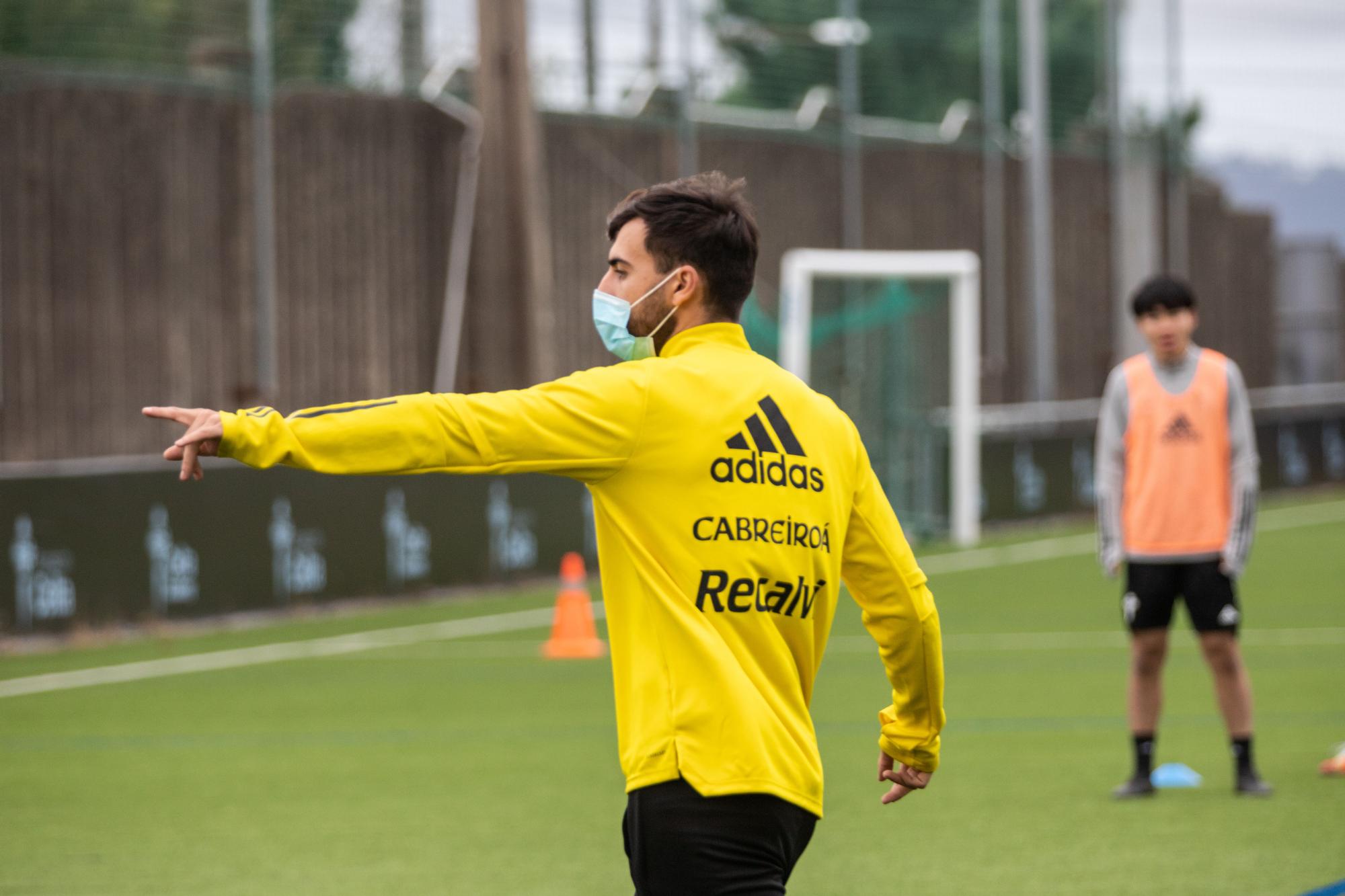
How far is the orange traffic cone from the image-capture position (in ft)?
43.3

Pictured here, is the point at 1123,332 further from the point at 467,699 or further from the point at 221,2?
the point at 467,699

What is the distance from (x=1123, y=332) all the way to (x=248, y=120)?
14.7 metres

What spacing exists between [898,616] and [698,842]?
2.22ft

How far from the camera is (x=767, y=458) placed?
3746 millimetres

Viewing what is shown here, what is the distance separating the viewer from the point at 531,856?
7.55m

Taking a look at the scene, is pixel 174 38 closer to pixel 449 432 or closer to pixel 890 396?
pixel 890 396

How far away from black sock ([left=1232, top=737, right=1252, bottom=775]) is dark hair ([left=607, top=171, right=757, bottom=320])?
5270 mm

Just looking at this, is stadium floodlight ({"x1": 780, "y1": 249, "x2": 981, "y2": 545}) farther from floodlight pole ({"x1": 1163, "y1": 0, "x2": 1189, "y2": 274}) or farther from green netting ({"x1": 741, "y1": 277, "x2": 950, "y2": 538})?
floodlight pole ({"x1": 1163, "y1": 0, "x2": 1189, "y2": 274})

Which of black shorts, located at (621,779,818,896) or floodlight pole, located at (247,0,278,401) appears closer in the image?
black shorts, located at (621,779,818,896)

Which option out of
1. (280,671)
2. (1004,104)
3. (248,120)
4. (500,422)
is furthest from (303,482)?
(1004,104)

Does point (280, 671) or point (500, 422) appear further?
point (280, 671)

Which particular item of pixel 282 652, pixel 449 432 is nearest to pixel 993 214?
pixel 282 652

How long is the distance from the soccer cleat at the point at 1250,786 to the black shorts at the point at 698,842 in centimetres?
522

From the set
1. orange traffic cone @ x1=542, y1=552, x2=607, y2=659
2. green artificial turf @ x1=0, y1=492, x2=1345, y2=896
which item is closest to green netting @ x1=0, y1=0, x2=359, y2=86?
green artificial turf @ x1=0, y1=492, x2=1345, y2=896
